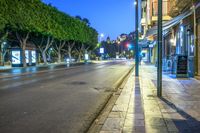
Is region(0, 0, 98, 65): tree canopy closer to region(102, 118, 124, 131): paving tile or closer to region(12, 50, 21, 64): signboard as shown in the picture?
region(12, 50, 21, 64): signboard

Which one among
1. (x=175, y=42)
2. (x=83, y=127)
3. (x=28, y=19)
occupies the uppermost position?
(x=28, y=19)

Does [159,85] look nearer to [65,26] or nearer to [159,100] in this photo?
[159,100]

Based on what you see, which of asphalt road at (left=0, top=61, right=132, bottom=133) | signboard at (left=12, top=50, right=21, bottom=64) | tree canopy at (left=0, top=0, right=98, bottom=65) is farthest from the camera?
signboard at (left=12, top=50, right=21, bottom=64)

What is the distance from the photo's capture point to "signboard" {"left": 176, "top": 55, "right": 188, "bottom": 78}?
72.8ft

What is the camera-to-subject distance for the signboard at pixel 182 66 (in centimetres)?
2217

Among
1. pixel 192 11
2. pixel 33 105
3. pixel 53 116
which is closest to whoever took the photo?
pixel 53 116

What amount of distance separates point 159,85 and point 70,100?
112 inches

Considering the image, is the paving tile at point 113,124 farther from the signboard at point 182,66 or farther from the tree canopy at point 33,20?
the tree canopy at point 33,20

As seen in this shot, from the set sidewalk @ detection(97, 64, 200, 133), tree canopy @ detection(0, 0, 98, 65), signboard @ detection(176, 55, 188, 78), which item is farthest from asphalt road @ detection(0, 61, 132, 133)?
tree canopy @ detection(0, 0, 98, 65)

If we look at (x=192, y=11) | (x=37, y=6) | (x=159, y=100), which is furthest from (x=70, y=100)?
(x=37, y=6)

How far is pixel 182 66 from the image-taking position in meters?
22.4

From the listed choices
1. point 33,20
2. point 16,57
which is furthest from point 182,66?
point 16,57

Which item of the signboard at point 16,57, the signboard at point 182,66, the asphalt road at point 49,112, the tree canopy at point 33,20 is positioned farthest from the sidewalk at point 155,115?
the signboard at point 16,57

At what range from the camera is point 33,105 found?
39.3ft
